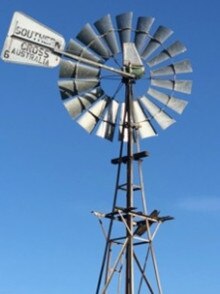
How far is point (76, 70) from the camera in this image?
77.3 feet

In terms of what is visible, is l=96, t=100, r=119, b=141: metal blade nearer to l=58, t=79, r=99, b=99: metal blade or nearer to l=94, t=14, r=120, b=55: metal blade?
l=58, t=79, r=99, b=99: metal blade

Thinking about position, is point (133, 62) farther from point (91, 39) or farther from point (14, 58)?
point (14, 58)

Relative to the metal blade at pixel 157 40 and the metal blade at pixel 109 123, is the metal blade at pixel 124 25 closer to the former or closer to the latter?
the metal blade at pixel 157 40

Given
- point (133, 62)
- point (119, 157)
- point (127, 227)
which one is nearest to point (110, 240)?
point (127, 227)

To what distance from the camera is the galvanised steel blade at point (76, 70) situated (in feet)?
76.4

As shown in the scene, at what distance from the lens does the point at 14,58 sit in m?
21.3

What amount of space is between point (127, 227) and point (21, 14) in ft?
24.2

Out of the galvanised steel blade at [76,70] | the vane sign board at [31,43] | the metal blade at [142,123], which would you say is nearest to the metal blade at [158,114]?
the metal blade at [142,123]

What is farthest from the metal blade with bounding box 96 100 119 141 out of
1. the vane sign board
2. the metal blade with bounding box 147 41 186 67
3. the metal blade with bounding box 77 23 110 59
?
the vane sign board

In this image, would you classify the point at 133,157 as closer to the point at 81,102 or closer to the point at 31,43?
the point at 81,102

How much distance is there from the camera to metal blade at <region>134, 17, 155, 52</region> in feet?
80.3

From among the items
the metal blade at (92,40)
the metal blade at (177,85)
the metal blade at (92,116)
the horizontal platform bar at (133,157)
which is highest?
the metal blade at (92,40)

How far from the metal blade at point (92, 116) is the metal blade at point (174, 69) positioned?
205 cm

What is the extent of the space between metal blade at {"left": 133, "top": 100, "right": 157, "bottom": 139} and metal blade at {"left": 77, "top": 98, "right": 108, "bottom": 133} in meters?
1.12
